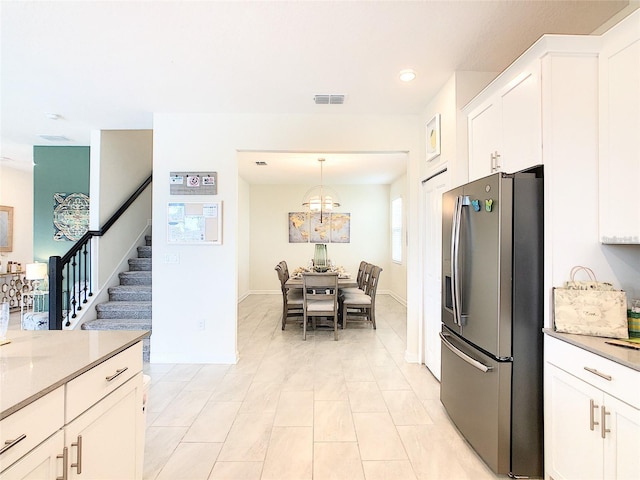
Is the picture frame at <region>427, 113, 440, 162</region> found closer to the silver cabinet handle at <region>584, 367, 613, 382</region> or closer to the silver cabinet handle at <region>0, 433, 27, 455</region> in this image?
the silver cabinet handle at <region>584, 367, 613, 382</region>

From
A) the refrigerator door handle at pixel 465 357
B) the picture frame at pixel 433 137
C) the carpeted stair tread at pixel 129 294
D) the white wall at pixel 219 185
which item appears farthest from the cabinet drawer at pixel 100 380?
the carpeted stair tread at pixel 129 294

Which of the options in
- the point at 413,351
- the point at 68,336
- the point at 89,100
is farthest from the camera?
the point at 413,351

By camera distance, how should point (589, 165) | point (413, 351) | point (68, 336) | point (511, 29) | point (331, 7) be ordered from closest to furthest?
point (68, 336) → point (589, 165) → point (331, 7) → point (511, 29) → point (413, 351)

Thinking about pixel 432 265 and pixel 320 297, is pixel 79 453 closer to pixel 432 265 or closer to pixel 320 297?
pixel 432 265

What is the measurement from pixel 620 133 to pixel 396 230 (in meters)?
6.09

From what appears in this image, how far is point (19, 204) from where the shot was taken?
22.7 feet

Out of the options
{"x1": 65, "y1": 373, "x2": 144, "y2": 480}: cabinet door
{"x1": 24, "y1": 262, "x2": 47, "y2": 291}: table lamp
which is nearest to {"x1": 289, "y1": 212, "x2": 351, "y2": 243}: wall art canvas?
{"x1": 24, "y1": 262, "x2": 47, "y2": 291}: table lamp

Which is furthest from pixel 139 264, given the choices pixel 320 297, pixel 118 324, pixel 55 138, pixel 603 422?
pixel 603 422

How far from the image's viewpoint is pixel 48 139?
4707 mm

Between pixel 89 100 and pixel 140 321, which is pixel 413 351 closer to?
pixel 140 321

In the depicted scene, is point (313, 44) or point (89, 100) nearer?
point (313, 44)

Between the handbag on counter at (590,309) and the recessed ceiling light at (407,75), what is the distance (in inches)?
77.5

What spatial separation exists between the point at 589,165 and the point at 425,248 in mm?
1812

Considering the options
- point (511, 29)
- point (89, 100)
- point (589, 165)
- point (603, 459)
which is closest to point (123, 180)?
point (89, 100)
